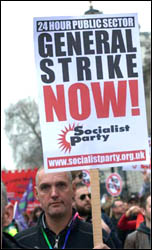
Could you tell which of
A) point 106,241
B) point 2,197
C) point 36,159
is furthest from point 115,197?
point 36,159

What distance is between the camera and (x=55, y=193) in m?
4.36

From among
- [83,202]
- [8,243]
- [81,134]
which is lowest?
[83,202]

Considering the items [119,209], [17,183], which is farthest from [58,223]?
[17,183]

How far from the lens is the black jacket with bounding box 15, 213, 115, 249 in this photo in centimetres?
427

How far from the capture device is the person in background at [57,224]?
14.1ft

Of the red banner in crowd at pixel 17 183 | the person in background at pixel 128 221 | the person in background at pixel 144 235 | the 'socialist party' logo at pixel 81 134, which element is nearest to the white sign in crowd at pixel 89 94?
the 'socialist party' logo at pixel 81 134

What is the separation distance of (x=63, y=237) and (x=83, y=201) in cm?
277

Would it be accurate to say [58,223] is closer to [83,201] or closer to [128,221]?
[83,201]

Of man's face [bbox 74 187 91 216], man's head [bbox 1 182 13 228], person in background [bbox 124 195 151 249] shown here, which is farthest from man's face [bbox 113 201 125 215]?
man's head [bbox 1 182 13 228]

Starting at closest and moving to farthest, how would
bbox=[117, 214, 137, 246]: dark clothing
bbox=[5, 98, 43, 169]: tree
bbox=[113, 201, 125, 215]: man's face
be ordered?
bbox=[117, 214, 137, 246]: dark clothing
bbox=[113, 201, 125, 215]: man's face
bbox=[5, 98, 43, 169]: tree

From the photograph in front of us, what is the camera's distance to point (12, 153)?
52.7 m

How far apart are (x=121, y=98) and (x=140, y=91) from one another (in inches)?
5.8

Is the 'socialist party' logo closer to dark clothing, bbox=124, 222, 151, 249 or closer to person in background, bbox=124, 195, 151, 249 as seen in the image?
person in background, bbox=124, 195, 151, 249

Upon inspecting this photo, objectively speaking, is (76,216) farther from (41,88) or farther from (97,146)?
(41,88)
